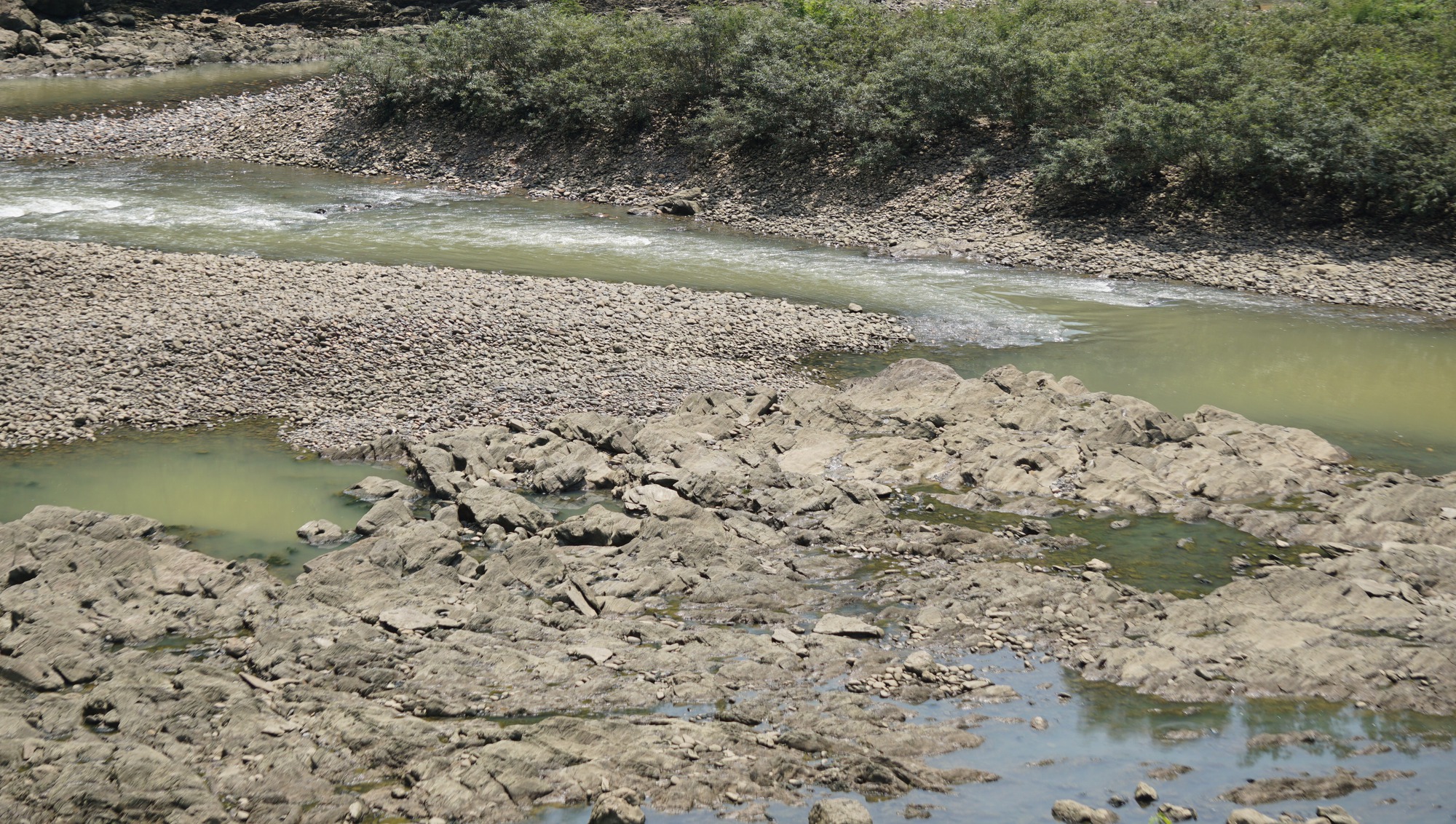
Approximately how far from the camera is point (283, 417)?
15617 millimetres

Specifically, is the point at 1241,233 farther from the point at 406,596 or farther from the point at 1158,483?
the point at 406,596

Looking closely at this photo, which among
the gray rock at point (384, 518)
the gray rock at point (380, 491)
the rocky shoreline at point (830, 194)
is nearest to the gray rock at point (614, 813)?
the gray rock at point (384, 518)

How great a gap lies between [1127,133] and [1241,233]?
3252 millimetres

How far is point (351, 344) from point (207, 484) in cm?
378

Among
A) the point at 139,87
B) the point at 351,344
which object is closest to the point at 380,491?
the point at 351,344

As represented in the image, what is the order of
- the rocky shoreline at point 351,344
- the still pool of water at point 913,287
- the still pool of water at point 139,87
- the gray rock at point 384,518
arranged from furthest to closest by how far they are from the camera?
1. the still pool of water at point 139,87
2. the still pool of water at point 913,287
3. the rocky shoreline at point 351,344
4. the gray rock at point 384,518

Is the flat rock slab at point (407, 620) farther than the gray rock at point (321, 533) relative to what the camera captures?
No

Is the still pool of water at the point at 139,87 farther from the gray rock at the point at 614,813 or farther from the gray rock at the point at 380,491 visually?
the gray rock at the point at 614,813

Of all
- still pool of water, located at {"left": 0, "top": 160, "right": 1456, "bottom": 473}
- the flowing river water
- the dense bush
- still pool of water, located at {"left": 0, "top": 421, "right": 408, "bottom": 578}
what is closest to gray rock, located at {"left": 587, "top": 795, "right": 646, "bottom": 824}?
the flowing river water

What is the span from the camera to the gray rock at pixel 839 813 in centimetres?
749

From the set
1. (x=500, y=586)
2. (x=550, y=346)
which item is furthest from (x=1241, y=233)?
(x=500, y=586)

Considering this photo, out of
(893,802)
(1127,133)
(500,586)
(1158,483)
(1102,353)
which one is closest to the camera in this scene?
(893,802)

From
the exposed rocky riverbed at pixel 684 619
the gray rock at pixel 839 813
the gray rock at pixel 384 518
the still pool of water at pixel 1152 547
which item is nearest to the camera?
the gray rock at pixel 839 813

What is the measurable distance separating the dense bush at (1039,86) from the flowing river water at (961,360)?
11.8 feet
